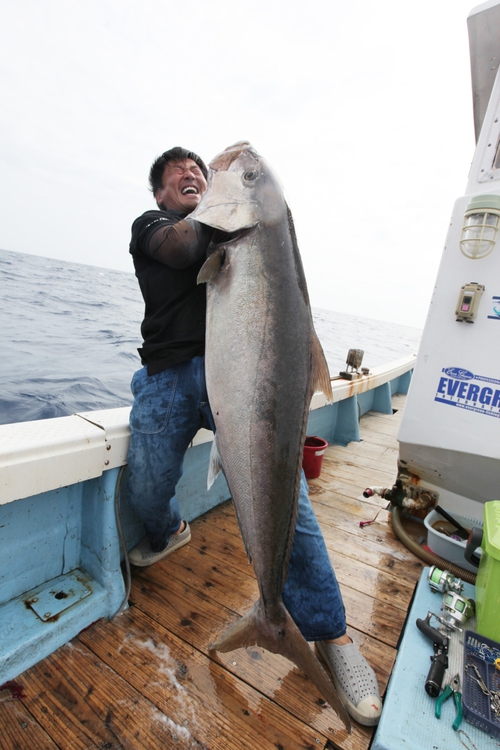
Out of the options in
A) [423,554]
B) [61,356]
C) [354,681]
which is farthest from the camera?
[61,356]

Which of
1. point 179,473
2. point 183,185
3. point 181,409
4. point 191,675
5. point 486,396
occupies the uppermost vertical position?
point 183,185

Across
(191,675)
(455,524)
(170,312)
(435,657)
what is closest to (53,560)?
(191,675)

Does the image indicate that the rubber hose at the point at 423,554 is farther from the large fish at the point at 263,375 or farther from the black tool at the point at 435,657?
the large fish at the point at 263,375

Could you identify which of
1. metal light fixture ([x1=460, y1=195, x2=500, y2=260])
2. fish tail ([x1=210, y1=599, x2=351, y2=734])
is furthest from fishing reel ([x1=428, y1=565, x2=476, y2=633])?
metal light fixture ([x1=460, y1=195, x2=500, y2=260])

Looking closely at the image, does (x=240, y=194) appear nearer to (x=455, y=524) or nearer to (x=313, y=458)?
(x=455, y=524)

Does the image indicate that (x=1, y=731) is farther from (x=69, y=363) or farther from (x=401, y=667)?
(x=69, y=363)

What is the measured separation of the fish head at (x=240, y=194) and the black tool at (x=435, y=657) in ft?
6.73

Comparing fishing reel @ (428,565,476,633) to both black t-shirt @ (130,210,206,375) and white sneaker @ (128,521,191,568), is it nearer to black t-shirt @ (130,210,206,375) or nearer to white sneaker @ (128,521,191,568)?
white sneaker @ (128,521,191,568)

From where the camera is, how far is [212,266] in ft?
4.93

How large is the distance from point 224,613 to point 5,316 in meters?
13.8

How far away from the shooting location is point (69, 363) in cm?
893

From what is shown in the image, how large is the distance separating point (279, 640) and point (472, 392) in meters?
2.01

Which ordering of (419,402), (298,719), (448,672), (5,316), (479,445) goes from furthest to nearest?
(5,316)
(419,402)
(479,445)
(448,672)
(298,719)

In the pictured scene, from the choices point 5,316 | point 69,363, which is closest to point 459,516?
point 69,363
